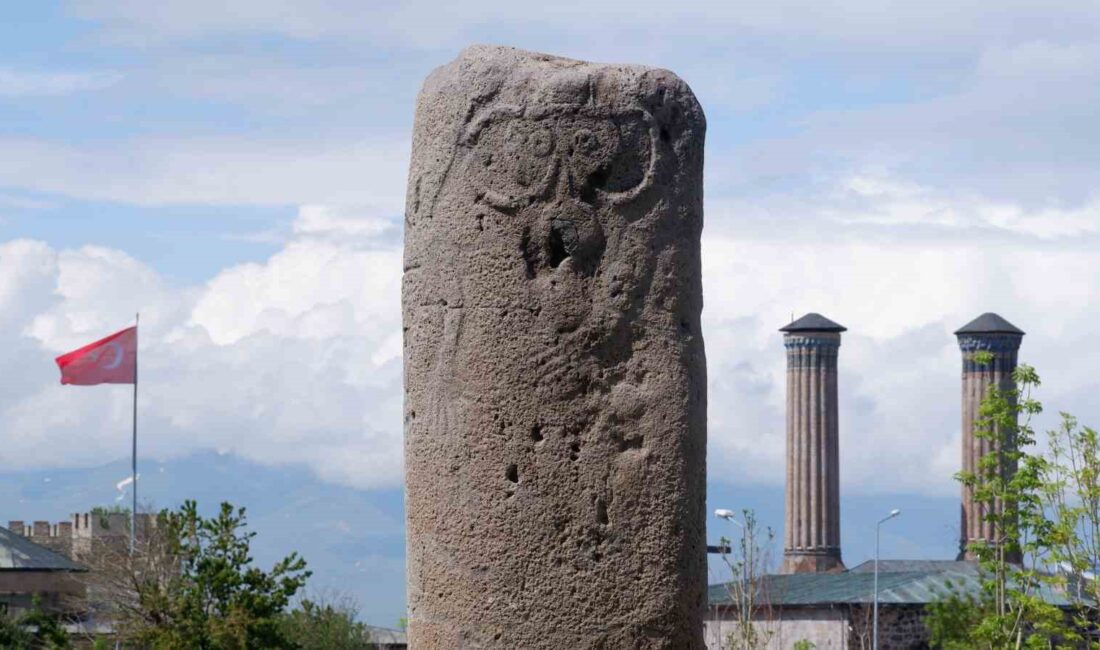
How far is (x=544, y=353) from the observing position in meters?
6.33

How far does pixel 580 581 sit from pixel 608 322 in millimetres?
810

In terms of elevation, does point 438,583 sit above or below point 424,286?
below

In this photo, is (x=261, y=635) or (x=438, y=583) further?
(x=261, y=635)

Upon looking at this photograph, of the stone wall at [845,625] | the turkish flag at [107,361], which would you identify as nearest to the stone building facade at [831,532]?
the stone wall at [845,625]

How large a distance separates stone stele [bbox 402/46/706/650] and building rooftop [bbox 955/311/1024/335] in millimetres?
48639

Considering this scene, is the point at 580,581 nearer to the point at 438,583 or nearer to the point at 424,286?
the point at 438,583

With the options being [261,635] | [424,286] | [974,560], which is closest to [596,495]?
[424,286]

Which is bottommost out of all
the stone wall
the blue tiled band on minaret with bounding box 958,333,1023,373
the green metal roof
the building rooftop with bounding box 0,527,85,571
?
the stone wall

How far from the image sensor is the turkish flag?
3622cm

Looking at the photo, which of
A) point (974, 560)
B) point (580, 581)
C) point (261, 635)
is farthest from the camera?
point (974, 560)

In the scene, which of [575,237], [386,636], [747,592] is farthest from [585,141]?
[386,636]

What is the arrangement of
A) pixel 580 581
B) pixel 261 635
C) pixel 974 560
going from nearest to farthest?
pixel 580 581
pixel 261 635
pixel 974 560

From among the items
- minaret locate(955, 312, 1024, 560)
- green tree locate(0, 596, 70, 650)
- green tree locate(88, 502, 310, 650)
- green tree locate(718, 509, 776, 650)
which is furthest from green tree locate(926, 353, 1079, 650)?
minaret locate(955, 312, 1024, 560)

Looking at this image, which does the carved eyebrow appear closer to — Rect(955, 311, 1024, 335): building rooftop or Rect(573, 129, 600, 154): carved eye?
Rect(573, 129, 600, 154): carved eye
